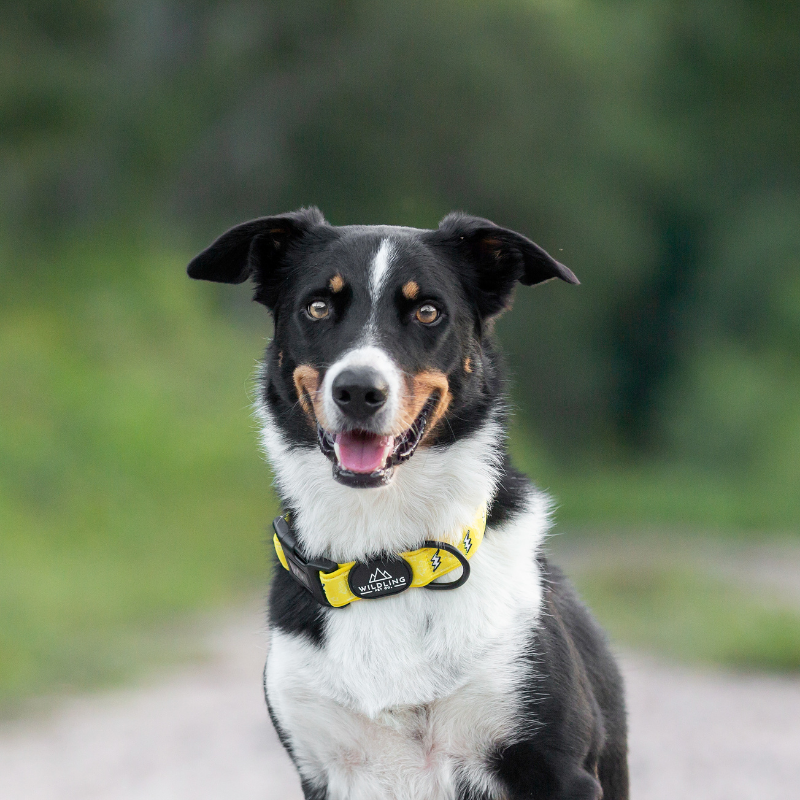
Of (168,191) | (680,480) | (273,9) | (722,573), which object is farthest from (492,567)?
(680,480)

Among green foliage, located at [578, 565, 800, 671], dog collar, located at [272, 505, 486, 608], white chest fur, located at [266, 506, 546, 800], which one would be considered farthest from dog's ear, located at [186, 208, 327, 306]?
green foliage, located at [578, 565, 800, 671]

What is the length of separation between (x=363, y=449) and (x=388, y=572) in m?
0.34

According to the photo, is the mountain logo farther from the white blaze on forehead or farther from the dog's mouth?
the white blaze on forehead

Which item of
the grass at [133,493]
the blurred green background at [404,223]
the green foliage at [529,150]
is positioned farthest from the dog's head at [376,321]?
the green foliage at [529,150]

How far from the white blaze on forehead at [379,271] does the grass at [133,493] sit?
4.43 metres

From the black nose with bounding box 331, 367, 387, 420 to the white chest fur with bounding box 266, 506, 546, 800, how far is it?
1.74 ft

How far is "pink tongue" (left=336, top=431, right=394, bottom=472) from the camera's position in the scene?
10.2 feet

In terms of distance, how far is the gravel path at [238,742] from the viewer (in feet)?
17.7

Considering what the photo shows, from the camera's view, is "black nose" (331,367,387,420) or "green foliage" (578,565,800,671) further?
"green foliage" (578,565,800,671)

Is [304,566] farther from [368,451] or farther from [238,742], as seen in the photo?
[238,742]

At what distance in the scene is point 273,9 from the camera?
56.0 ft

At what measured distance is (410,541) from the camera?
10.6ft

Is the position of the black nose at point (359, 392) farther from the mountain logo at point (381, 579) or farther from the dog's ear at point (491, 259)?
the dog's ear at point (491, 259)

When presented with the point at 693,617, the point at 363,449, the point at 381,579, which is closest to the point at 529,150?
the point at 693,617
